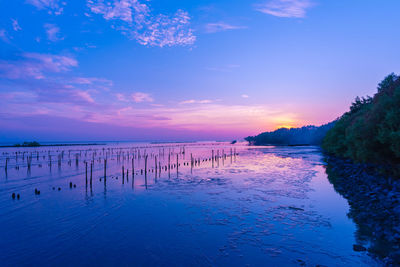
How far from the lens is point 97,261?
35.9 feet

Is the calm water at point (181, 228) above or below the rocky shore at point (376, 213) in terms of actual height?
below

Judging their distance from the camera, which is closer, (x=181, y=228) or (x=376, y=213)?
(x=181, y=228)

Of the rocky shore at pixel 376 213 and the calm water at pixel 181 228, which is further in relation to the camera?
the calm water at pixel 181 228

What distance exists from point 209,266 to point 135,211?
10186mm

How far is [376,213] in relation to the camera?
604 inches

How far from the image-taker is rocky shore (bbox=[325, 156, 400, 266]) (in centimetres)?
1065

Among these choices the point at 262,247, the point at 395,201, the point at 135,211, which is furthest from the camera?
the point at 135,211

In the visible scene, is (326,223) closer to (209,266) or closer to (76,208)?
(209,266)

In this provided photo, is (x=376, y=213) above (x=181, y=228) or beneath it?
above

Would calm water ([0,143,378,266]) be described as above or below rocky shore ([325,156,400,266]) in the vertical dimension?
below

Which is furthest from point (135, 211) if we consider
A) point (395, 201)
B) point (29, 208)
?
point (395, 201)

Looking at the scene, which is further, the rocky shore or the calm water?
the calm water

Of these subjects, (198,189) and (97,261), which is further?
(198,189)

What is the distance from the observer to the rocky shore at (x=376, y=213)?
34.9ft
